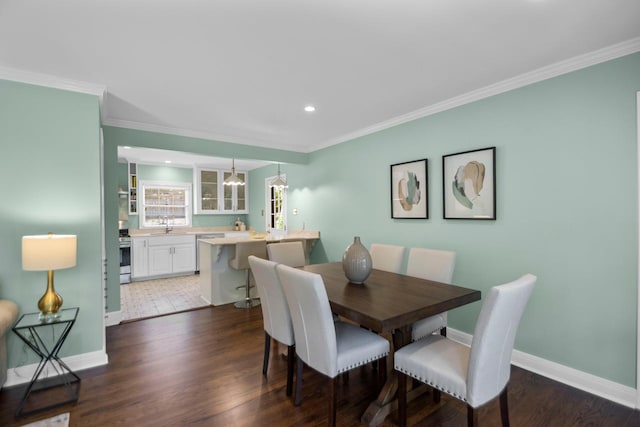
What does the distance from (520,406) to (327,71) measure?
279 cm

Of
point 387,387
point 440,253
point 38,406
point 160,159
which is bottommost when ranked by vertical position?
point 38,406

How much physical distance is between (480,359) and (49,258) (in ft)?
9.15

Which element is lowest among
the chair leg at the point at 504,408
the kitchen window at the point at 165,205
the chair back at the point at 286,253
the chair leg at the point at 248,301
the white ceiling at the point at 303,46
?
→ the chair leg at the point at 248,301

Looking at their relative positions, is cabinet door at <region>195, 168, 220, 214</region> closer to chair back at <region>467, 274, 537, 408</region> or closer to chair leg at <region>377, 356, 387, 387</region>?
chair leg at <region>377, 356, 387, 387</region>

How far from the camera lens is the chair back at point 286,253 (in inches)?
130

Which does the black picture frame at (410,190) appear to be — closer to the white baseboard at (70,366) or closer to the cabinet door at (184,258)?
the white baseboard at (70,366)

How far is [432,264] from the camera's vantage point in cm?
269

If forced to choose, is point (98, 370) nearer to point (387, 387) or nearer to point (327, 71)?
point (387, 387)

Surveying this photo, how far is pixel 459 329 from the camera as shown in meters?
3.08

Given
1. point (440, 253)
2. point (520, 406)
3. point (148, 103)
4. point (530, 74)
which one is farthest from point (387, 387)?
point (148, 103)

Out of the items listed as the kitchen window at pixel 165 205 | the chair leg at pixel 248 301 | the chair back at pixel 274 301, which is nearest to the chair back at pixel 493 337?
the chair back at pixel 274 301

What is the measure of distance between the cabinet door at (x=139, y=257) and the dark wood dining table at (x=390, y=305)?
16.2ft

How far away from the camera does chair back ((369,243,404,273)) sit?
304cm

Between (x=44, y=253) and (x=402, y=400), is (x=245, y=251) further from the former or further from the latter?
(x=402, y=400)
